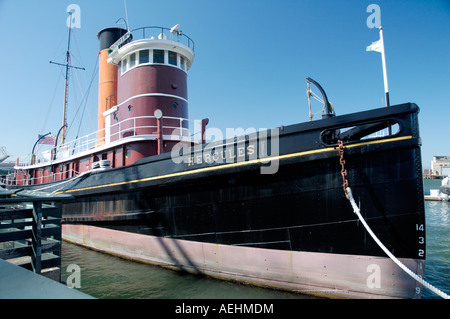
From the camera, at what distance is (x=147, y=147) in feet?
26.7

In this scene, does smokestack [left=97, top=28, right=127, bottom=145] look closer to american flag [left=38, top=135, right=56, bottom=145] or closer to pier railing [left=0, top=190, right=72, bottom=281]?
pier railing [left=0, top=190, right=72, bottom=281]

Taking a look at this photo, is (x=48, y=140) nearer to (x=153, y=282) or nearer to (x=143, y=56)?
(x=143, y=56)

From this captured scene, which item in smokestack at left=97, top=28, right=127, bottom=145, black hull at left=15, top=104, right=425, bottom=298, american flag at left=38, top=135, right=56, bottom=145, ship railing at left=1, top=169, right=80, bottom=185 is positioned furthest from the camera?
american flag at left=38, top=135, right=56, bottom=145

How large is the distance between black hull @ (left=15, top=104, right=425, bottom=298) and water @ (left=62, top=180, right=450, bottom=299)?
841 millimetres

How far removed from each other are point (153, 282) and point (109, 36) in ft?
36.4

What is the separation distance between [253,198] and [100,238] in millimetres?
5303

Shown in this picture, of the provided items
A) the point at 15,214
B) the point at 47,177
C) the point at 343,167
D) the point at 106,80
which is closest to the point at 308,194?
the point at 343,167

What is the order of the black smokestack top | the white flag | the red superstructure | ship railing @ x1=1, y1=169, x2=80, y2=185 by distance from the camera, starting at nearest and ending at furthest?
the white flag → the red superstructure → ship railing @ x1=1, y1=169, x2=80, y2=185 → the black smokestack top

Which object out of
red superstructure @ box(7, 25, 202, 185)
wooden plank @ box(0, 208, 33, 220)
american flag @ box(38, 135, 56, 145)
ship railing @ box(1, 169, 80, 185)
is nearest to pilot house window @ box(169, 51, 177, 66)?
red superstructure @ box(7, 25, 202, 185)

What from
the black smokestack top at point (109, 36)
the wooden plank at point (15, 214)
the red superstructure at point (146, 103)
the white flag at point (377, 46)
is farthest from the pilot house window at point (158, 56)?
the wooden plank at point (15, 214)

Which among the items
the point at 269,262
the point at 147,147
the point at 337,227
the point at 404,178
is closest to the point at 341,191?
the point at 337,227

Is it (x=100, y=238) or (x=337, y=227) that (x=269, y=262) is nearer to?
(x=337, y=227)

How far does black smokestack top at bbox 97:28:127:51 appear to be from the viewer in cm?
1225
